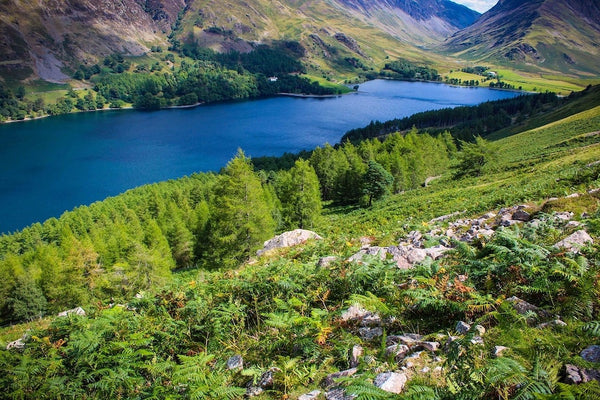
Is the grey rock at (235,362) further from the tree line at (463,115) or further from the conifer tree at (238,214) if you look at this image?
the tree line at (463,115)

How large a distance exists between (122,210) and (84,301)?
1561 inches

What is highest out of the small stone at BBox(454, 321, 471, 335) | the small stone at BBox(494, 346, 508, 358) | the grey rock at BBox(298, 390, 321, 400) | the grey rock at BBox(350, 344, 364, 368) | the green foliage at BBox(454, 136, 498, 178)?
the small stone at BBox(494, 346, 508, 358)

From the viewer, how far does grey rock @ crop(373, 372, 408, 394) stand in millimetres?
4801

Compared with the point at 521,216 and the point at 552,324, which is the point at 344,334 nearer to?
the point at 552,324

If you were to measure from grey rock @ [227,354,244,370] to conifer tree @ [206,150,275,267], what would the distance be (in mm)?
20303

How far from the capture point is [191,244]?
49.4 meters

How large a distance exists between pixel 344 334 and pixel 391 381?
5.73ft

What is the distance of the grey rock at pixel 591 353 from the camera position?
4273 millimetres

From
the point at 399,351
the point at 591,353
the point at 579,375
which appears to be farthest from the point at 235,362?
the point at 591,353

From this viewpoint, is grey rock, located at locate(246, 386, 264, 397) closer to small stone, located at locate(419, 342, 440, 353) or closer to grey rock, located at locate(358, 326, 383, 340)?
grey rock, located at locate(358, 326, 383, 340)

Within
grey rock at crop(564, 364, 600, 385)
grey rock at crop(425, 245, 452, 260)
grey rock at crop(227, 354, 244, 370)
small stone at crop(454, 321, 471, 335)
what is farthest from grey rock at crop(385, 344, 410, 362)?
grey rock at crop(425, 245, 452, 260)

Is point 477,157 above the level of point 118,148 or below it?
above

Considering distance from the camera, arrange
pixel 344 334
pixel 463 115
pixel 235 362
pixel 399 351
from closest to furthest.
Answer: pixel 399 351 < pixel 344 334 < pixel 235 362 < pixel 463 115

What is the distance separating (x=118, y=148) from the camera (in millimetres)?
139000
